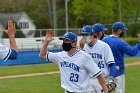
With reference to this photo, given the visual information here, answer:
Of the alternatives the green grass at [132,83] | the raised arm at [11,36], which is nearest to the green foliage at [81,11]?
the green grass at [132,83]

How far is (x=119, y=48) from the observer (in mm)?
9180

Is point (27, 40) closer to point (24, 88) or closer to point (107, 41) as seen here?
point (24, 88)

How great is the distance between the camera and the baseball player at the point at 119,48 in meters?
9.14

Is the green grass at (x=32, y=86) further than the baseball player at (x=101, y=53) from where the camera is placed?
Yes

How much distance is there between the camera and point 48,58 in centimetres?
739

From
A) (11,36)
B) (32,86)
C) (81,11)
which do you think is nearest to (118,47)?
(11,36)

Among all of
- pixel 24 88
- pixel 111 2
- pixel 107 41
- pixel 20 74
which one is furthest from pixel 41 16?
pixel 107 41

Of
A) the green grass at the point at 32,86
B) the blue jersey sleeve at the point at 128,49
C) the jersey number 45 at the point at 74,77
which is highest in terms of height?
the blue jersey sleeve at the point at 128,49

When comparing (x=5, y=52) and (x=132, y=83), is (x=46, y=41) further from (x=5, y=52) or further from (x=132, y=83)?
(x=132, y=83)

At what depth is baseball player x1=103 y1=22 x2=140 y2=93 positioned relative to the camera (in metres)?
9.14

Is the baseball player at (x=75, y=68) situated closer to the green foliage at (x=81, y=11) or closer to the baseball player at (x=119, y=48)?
the baseball player at (x=119, y=48)

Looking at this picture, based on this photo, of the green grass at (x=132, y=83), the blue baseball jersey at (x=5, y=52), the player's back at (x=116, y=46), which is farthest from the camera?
the green grass at (x=132, y=83)

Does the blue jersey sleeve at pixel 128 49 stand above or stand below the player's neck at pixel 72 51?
below

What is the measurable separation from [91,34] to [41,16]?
61963 mm
